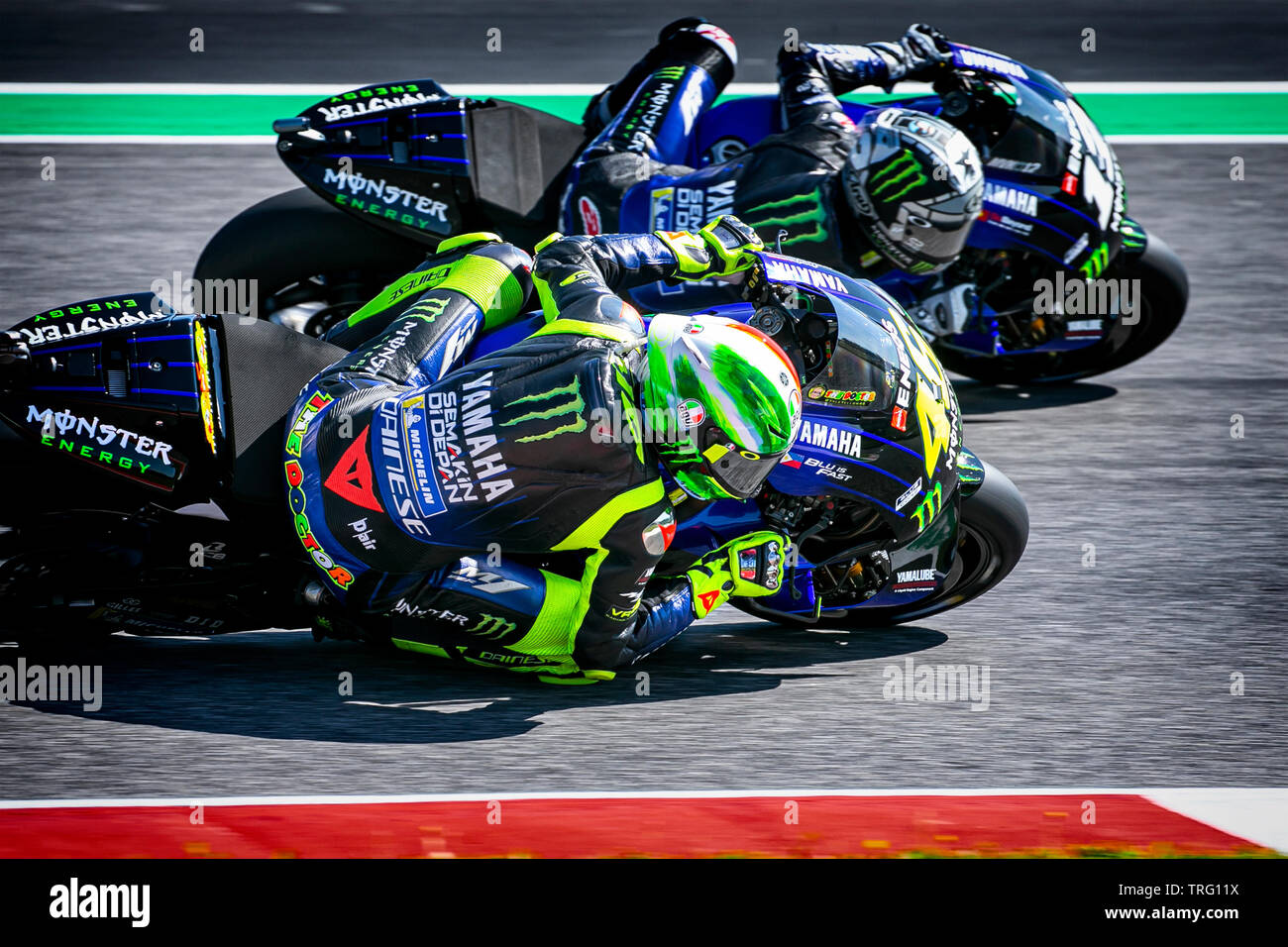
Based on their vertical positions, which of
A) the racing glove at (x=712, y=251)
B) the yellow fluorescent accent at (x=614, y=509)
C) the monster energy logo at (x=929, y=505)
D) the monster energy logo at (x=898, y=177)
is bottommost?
the monster energy logo at (x=929, y=505)

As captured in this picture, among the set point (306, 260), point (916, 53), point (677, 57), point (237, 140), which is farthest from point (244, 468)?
point (237, 140)

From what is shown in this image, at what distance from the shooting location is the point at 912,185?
6172 mm

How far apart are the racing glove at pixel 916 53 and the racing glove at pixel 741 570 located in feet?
9.37

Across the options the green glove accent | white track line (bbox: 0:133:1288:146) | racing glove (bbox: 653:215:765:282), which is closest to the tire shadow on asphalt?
racing glove (bbox: 653:215:765:282)

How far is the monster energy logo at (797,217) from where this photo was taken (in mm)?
6383

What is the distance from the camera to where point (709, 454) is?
4430 millimetres

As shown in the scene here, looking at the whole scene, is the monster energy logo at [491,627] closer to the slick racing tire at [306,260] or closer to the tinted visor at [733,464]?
the tinted visor at [733,464]

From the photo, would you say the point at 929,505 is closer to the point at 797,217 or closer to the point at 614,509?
the point at 614,509

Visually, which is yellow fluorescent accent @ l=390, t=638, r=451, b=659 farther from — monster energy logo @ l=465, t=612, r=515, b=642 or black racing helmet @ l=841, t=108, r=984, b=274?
black racing helmet @ l=841, t=108, r=984, b=274

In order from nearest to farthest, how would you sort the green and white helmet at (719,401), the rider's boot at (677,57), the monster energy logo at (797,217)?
1. the green and white helmet at (719,401)
2. the monster energy logo at (797,217)
3. the rider's boot at (677,57)

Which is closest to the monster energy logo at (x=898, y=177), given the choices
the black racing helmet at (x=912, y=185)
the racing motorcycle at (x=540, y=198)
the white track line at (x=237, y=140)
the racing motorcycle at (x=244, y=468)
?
the black racing helmet at (x=912, y=185)

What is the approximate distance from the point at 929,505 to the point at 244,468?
75.8 inches

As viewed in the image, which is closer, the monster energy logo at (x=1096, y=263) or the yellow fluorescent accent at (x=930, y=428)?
the yellow fluorescent accent at (x=930, y=428)
